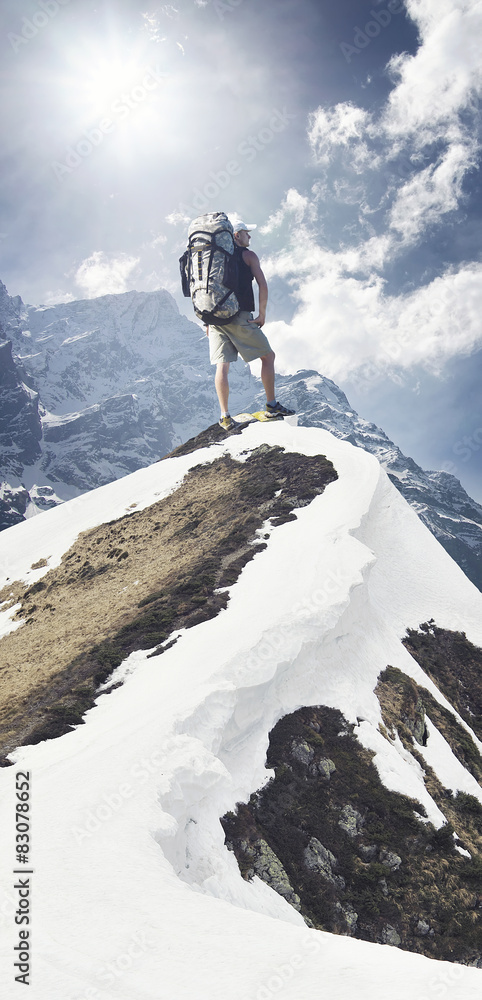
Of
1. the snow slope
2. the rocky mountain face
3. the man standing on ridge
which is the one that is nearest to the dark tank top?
the man standing on ridge

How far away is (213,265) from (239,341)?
226 cm

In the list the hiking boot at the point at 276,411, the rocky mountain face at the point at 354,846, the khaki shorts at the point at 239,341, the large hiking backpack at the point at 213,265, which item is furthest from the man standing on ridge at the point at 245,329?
the rocky mountain face at the point at 354,846

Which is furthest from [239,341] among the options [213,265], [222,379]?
[213,265]

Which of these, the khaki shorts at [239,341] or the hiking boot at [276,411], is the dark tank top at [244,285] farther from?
the hiking boot at [276,411]

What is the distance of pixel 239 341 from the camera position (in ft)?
46.0

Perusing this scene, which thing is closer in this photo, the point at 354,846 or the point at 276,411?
the point at 354,846

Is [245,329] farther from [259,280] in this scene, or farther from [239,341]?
[259,280]

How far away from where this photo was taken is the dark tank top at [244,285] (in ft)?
42.4

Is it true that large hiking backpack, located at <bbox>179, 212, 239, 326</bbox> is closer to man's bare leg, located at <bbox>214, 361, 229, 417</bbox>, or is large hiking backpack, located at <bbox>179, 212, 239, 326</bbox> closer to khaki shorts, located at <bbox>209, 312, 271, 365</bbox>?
khaki shorts, located at <bbox>209, 312, 271, 365</bbox>

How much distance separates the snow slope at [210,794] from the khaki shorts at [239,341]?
21.3ft

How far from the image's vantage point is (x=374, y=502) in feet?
70.0

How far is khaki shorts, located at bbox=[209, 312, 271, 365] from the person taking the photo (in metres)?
13.6

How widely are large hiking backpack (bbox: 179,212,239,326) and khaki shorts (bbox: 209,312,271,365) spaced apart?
0.70 m

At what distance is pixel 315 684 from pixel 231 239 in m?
11.1
